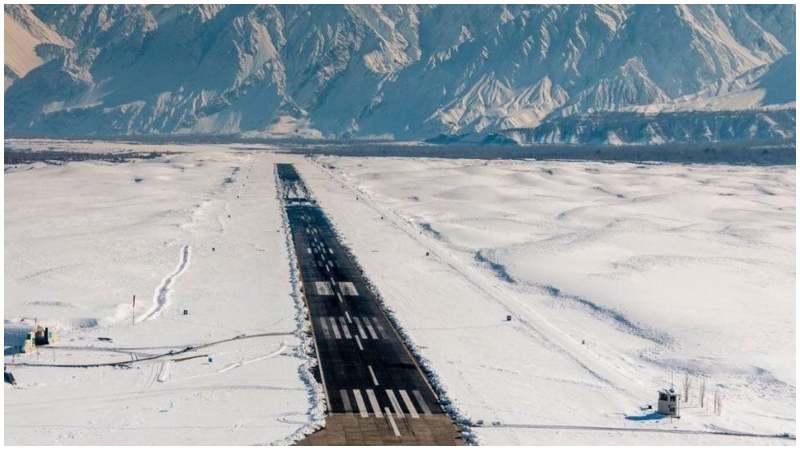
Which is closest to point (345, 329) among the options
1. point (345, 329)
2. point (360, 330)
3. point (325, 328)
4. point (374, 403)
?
point (345, 329)

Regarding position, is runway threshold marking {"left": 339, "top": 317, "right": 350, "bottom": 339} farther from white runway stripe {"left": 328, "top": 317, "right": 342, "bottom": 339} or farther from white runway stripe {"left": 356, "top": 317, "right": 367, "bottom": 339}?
white runway stripe {"left": 356, "top": 317, "right": 367, "bottom": 339}

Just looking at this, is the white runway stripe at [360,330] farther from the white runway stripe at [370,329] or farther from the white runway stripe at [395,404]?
the white runway stripe at [395,404]

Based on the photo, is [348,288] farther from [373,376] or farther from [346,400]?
[346,400]

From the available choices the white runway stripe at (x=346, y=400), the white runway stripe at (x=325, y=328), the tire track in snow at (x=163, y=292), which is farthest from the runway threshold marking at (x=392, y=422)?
the tire track in snow at (x=163, y=292)

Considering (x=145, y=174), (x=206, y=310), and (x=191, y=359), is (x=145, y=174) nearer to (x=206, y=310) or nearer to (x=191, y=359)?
(x=206, y=310)

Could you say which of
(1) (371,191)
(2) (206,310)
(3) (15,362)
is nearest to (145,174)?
(1) (371,191)

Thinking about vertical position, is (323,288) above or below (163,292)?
above

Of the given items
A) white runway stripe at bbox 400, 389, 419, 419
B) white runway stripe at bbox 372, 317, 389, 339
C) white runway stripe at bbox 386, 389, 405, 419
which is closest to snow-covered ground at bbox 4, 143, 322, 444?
white runway stripe at bbox 386, 389, 405, 419
